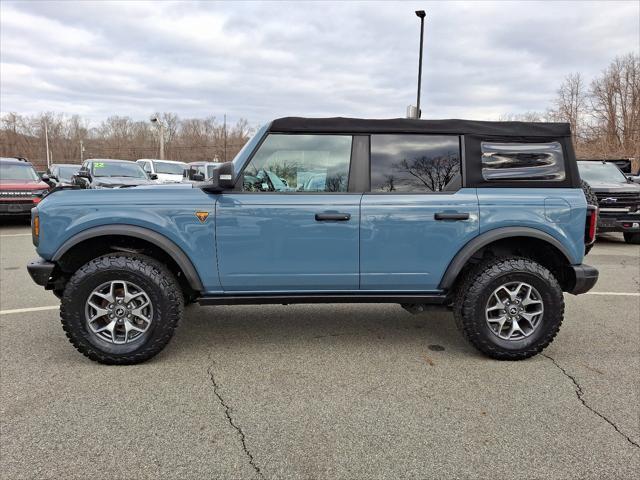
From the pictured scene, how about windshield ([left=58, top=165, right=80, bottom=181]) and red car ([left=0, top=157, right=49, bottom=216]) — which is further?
windshield ([left=58, top=165, right=80, bottom=181])

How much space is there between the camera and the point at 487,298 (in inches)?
141

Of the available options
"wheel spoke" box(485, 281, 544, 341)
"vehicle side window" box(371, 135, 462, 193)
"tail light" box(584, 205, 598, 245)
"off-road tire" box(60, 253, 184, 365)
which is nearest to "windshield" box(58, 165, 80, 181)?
"off-road tire" box(60, 253, 184, 365)

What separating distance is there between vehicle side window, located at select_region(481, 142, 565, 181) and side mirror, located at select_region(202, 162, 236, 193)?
2.01 metres

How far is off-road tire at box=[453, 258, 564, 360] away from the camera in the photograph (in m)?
3.57

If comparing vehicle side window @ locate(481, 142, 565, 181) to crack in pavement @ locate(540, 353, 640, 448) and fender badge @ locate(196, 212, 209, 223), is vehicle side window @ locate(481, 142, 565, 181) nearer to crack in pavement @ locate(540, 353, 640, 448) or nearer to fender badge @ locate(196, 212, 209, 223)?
crack in pavement @ locate(540, 353, 640, 448)

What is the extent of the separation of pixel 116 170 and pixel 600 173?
12475 mm

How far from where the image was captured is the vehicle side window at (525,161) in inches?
145

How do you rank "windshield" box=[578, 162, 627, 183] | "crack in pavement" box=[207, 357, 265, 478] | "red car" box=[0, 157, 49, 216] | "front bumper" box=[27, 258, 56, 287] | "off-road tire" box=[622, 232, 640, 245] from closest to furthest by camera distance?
1. "crack in pavement" box=[207, 357, 265, 478]
2. "front bumper" box=[27, 258, 56, 287]
3. "off-road tire" box=[622, 232, 640, 245]
4. "windshield" box=[578, 162, 627, 183]
5. "red car" box=[0, 157, 49, 216]

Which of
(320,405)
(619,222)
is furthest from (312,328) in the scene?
(619,222)

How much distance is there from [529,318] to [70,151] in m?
79.9

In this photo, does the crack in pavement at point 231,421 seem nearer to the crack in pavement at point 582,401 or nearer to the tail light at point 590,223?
the crack in pavement at point 582,401

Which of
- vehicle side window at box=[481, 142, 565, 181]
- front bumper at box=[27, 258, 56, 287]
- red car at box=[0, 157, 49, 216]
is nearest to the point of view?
front bumper at box=[27, 258, 56, 287]

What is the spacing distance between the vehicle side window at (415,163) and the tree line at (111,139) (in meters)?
59.4

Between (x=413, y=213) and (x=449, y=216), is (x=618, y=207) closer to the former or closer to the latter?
(x=449, y=216)
